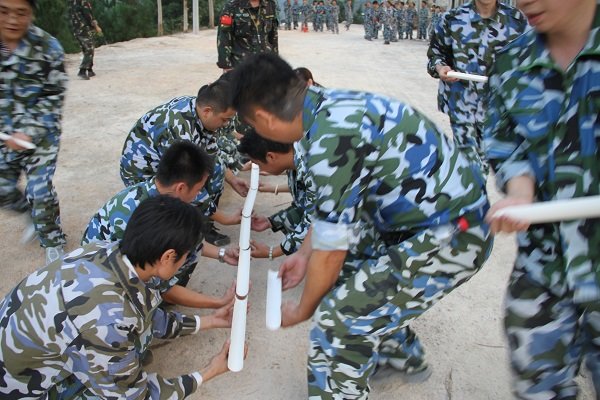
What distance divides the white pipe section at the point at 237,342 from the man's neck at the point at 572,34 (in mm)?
1503

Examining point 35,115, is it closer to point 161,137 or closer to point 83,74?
point 161,137

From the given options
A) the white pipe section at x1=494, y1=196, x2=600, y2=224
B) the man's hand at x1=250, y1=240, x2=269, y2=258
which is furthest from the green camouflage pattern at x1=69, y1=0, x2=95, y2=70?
the white pipe section at x1=494, y1=196, x2=600, y2=224

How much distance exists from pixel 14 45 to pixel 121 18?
55.3ft

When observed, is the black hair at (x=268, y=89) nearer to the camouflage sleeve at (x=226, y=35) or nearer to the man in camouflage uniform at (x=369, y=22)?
the camouflage sleeve at (x=226, y=35)

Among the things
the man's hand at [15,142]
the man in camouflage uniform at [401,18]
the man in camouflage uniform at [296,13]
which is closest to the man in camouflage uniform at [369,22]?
the man in camouflage uniform at [401,18]

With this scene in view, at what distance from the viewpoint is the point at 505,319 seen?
1557mm

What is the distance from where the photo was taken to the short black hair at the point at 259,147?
235 cm

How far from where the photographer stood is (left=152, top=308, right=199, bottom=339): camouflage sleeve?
2266 mm

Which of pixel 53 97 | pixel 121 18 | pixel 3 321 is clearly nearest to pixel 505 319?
pixel 3 321

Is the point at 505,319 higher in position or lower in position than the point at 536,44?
lower

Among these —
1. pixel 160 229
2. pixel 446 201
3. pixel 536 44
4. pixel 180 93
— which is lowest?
pixel 180 93

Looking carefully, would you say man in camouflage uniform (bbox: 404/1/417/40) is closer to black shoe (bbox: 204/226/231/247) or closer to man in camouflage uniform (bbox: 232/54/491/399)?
black shoe (bbox: 204/226/231/247)

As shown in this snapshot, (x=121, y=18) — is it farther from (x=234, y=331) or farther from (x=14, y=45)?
(x=234, y=331)

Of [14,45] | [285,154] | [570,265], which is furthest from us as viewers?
[14,45]
